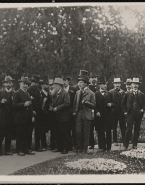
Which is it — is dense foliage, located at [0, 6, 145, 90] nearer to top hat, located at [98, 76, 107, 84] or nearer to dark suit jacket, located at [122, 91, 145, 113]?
top hat, located at [98, 76, 107, 84]

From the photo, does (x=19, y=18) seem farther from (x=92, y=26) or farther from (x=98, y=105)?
(x=98, y=105)

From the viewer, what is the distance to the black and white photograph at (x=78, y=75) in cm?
1032

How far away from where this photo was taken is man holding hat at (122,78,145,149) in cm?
1048

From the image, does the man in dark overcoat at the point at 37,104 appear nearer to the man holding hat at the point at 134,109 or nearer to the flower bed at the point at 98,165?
the flower bed at the point at 98,165

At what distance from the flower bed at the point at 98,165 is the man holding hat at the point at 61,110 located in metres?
0.87

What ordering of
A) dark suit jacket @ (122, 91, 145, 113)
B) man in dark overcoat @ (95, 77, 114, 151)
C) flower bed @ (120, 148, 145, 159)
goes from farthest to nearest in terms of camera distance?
man in dark overcoat @ (95, 77, 114, 151) < dark suit jacket @ (122, 91, 145, 113) < flower bed @ (120, 148, 145, 159)

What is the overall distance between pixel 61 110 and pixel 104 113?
1.04m

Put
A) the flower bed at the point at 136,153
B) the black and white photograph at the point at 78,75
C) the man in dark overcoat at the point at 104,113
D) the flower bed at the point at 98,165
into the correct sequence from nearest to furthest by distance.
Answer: the flower bed at the point at 98,165, the flower bed at the point at 136,153, the black and white photograph at the point at 78,75, the man in dark overcoat at the point at 104,113

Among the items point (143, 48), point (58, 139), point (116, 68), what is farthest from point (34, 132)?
point (143, 48)

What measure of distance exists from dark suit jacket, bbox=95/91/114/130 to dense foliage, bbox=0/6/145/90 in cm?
49

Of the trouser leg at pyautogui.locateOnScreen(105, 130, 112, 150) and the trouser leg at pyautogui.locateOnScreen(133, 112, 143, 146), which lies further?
the trouser leg at pyautogui.locateOnScreen(105, 130, 112, 150)

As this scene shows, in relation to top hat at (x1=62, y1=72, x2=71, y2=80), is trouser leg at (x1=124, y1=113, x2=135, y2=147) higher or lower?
lower

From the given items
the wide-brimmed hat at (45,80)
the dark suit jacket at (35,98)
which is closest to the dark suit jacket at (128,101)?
the wide-brimmed hat at (45,80)

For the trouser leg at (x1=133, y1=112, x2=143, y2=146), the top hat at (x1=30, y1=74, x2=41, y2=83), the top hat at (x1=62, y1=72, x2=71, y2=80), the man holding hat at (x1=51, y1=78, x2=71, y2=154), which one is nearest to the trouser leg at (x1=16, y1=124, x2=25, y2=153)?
the man holding hat at (x1=51, y1=78, x2=71, y2=154)
